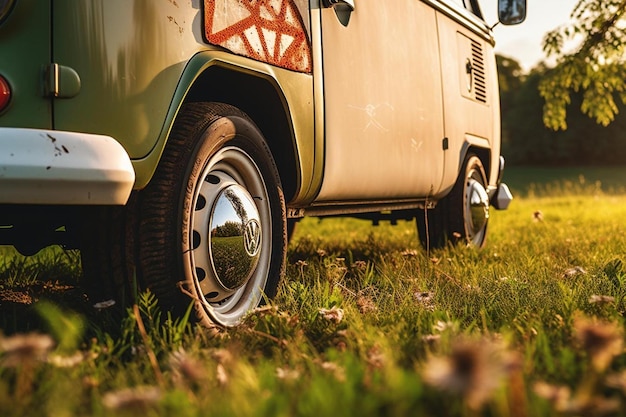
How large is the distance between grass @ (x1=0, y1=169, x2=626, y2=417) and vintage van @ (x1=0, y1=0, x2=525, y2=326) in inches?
8.5

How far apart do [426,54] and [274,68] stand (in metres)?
2.16

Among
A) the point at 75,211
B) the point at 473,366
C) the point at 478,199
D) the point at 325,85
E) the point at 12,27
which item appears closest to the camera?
the point at 473,366

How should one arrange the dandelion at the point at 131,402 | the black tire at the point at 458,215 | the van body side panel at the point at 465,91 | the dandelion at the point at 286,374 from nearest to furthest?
1. the dandelion at the point at 131,402
2. the dandelion at the point at 286,374
3. the van body side panel at the point at 465,91
4. the black tire at the point at 458,215

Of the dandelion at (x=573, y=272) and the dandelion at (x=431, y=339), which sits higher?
the dandelion at (x=573, y=272)

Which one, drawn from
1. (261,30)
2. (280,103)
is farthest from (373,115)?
(261,30)

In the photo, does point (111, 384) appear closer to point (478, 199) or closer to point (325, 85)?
point (325, 85)

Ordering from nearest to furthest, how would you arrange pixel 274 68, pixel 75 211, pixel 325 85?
pixel 75 211 < pixel 274 68 < pixel 325 85

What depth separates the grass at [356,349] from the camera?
1521 mm

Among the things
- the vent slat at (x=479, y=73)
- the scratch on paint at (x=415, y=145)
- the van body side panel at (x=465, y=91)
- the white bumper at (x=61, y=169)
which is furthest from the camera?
the vent slat at (x=479, y=73)

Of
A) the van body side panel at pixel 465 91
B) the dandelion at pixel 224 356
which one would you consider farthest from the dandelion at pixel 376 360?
the van body side panel at pixel 465 91

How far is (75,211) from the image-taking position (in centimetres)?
272

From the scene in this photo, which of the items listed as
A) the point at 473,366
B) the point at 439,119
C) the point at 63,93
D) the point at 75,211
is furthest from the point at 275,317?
the point at 439,119

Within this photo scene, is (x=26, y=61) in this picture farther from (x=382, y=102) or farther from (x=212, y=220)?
(x=382, y=102)

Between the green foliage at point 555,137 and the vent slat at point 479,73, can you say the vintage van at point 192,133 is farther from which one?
the green foliage at point 555,137
